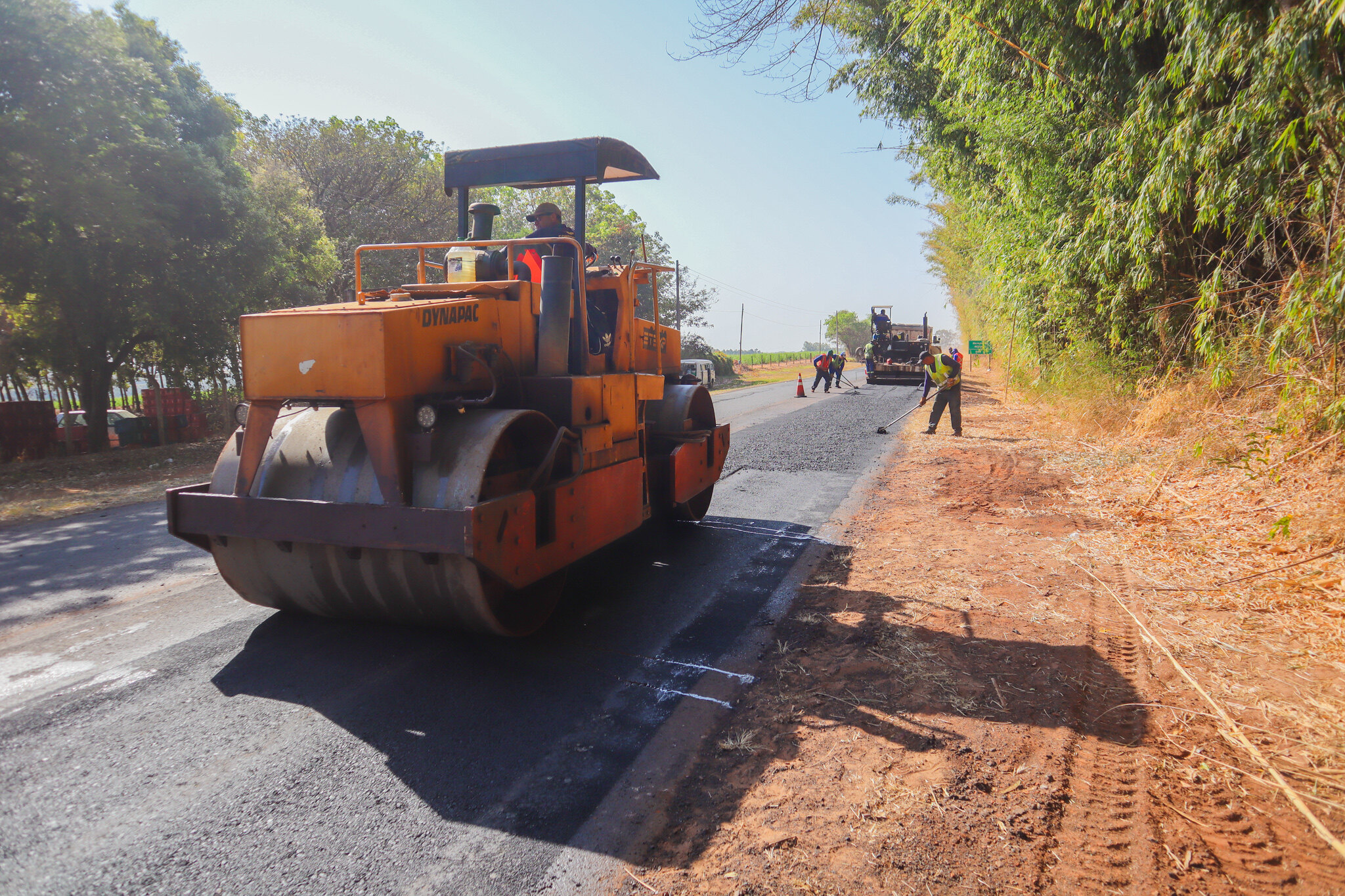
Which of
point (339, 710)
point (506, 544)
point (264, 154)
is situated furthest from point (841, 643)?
point (264, 154)

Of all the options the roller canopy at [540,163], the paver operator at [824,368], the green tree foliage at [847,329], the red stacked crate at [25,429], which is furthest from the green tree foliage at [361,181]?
the green tree foliage at [847,329]

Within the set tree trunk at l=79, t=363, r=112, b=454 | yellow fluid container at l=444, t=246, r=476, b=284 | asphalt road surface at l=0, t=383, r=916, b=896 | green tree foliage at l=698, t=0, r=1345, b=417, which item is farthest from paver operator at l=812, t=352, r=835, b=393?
yellow fluid container at l=444, t=246, r=476, b=284

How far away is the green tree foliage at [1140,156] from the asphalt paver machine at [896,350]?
15.6 metres

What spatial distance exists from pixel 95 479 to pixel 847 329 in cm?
14589

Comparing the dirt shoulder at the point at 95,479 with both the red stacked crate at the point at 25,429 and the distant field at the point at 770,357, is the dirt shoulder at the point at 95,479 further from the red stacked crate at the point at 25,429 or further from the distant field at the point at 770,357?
the distant field at the point at 770,357

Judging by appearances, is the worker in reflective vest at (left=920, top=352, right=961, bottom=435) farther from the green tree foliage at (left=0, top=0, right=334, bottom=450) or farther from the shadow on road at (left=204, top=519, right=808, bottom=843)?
the green tree foliage at (left=0, top=0, right=334, bottom=450)

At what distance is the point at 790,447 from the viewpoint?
40.1 ft

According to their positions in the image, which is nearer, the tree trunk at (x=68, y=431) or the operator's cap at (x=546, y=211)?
the operator's cap at (x=546, y=211)

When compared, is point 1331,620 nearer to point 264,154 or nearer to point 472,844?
point 472,844

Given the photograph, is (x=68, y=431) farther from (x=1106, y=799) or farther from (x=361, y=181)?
(x=1106, y=799)

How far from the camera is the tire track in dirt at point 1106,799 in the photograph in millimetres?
2279

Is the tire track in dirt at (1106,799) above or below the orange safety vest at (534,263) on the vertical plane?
below

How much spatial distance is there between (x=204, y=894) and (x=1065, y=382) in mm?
13560

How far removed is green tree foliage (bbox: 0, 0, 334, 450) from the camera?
1093cm
